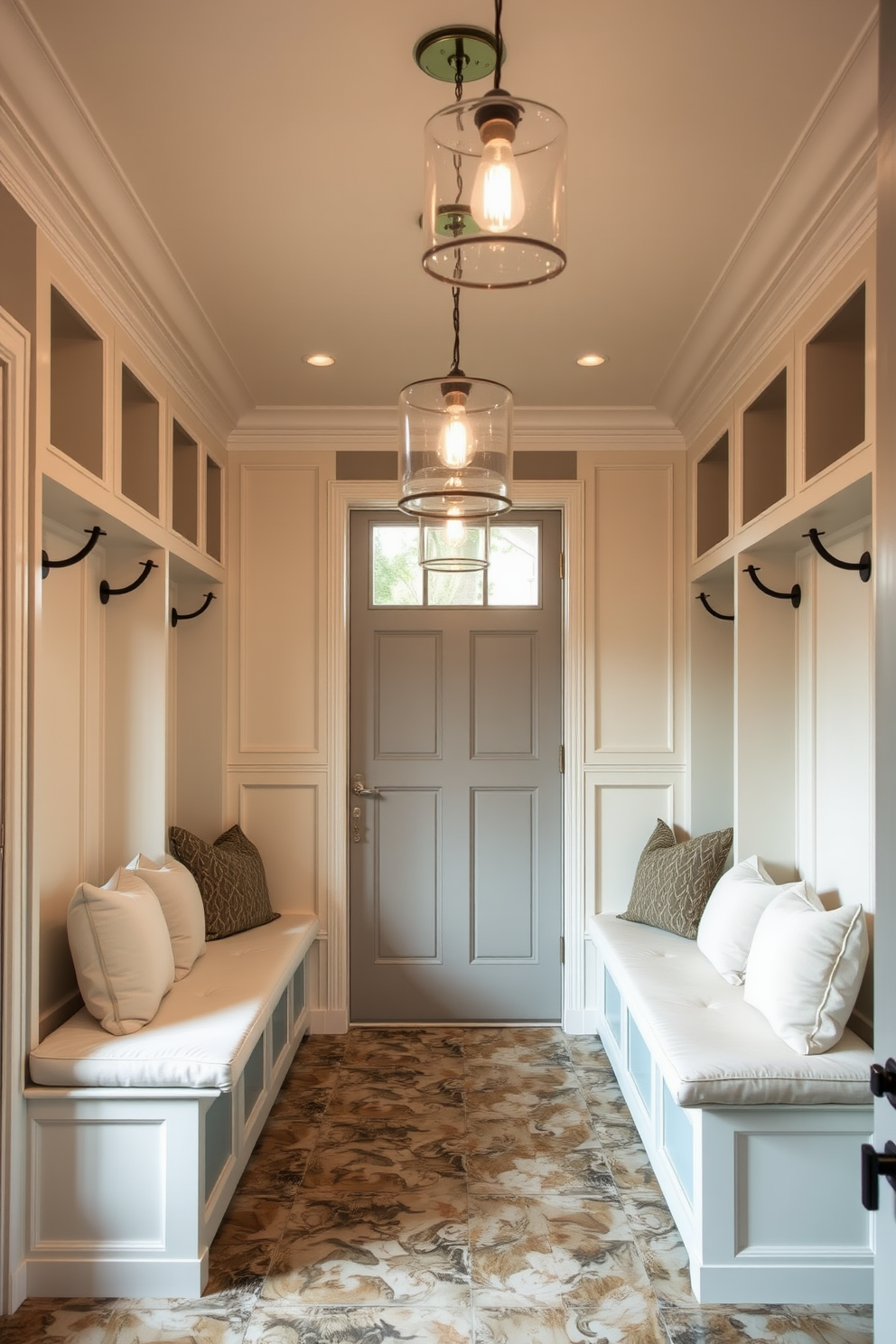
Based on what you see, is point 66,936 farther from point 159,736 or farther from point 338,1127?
point 338,1127

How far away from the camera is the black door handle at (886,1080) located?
1.09 metres

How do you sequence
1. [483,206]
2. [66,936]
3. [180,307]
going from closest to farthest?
[483,206], [66,936], [180,307]

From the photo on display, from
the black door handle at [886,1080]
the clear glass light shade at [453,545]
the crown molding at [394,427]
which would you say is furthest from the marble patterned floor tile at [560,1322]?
the crown molding at [394,427]

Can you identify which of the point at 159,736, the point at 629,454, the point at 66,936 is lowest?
the point at 66,936

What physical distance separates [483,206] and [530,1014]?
3671 millimetres

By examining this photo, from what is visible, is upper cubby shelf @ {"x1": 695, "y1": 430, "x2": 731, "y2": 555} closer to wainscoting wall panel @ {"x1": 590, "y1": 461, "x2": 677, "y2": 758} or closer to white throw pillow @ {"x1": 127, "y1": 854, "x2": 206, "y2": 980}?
wainscoting wall panel @ {"x1": 590, "y1": 461, "x2": 677, "y2": 758}

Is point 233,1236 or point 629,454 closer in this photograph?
point 233,1236

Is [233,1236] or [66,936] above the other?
[66,936]

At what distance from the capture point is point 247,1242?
102 inches

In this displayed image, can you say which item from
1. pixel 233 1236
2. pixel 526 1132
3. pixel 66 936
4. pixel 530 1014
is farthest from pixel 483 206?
pixel 530 1014

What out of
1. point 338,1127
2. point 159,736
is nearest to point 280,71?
point 159,736

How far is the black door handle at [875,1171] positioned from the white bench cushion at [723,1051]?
1226mm

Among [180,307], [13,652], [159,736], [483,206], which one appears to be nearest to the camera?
[483,206]

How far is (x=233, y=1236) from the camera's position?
8.55 ft
